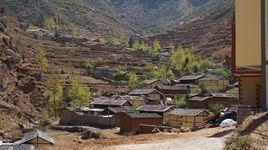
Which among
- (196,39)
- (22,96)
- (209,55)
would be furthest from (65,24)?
→ (22,96)

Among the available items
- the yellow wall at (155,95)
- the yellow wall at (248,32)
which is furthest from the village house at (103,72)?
the yellow wall at (248,32)

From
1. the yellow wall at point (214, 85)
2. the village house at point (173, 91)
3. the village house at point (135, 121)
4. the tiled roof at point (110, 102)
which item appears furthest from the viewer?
the village house at point (173, 91)

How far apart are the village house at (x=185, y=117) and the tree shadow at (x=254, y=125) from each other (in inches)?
1233

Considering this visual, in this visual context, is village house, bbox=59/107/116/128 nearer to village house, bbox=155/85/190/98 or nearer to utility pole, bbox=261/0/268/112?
village house, bbox=155/85/190/98

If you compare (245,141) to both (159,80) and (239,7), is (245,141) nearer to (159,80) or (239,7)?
(239,7)

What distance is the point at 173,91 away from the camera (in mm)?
76812

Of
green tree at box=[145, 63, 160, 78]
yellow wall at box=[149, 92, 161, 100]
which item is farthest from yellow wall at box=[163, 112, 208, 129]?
green tree at box=[145, 63, 160, 78]

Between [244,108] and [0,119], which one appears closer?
[244,108]

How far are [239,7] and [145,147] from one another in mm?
7099

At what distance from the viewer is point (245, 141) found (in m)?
13.2

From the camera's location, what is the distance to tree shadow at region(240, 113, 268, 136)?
1518 centimetres

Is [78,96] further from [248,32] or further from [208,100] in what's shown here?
[248,32]

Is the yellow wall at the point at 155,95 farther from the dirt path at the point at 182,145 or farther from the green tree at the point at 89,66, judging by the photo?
the dirt path at the point at 182,145

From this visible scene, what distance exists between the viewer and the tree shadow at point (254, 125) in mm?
15180
